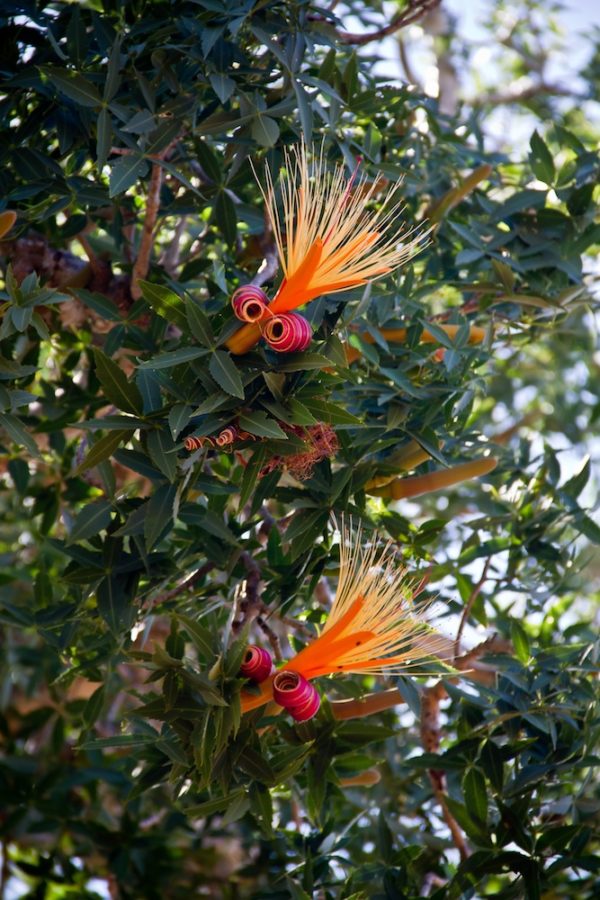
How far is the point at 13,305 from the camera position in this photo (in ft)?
4.86

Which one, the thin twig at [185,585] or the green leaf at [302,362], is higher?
the green leaf at [302,362]

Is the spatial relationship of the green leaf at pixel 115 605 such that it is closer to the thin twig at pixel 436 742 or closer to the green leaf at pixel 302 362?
the green leaf at pixel 302 362

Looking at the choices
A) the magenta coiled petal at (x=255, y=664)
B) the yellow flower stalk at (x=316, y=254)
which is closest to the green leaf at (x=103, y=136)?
the yellow flower stalk at (x=316, y=254)

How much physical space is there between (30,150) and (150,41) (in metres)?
0.25

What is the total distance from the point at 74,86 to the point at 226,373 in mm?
566

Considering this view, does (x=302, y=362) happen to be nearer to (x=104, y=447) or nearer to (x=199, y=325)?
(x=199, y=325)

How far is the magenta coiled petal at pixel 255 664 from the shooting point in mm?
1448

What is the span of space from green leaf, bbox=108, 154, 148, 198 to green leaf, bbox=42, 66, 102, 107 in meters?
0.09

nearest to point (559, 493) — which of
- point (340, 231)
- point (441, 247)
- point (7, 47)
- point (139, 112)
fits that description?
point (441, 247)

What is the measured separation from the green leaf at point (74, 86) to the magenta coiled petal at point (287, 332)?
1.71 ft

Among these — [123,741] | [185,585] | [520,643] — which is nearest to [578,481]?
[520,643]

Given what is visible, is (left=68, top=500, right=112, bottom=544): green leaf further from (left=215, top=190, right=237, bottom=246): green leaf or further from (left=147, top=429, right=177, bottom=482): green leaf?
(left=215, top=190, right=237, bottom=246): green leaf

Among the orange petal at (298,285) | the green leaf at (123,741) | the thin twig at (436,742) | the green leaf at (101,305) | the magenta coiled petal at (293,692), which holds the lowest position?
the thin twig at (436,742)

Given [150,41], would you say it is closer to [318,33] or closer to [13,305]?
[318,33]
